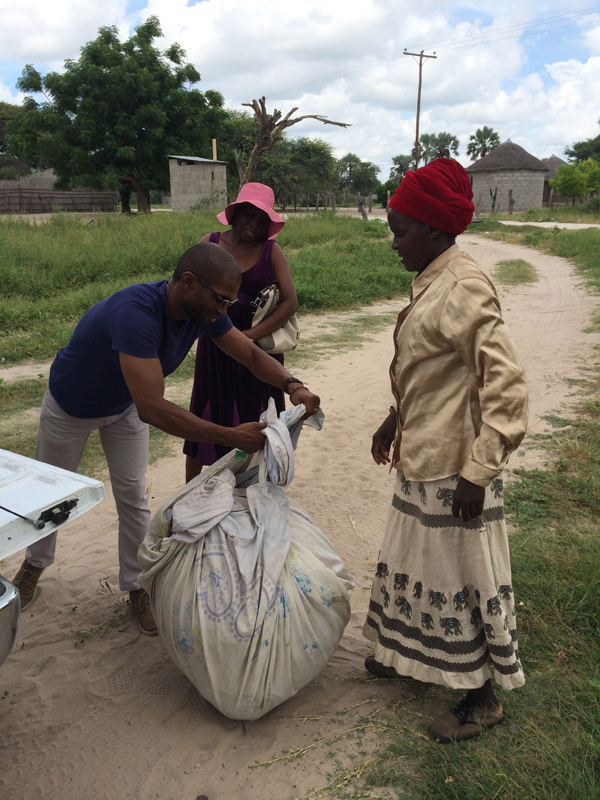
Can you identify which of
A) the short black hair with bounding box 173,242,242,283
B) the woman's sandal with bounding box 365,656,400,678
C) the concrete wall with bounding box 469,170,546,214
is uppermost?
the concrete wall with bounding box 469,170,546,214

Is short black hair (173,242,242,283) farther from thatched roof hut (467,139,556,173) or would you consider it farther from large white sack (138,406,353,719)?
thatched roof hut (467,139,556,173)

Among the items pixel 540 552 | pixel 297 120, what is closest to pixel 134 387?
pixel 540 552

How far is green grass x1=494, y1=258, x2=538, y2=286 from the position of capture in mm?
13078

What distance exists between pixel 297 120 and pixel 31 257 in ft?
30.3

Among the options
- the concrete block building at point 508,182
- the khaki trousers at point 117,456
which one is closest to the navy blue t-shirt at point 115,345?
the khaki trousers at point 117,456

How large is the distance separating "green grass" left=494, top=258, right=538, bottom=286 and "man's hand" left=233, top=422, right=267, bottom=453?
1149 cm

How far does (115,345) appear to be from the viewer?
7.02ft

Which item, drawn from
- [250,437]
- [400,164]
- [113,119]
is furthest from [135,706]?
[400,164]

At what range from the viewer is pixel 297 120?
53.5 ft

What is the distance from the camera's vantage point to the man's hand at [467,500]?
181 centimetres

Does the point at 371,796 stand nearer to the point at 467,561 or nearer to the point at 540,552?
the point at 467,561

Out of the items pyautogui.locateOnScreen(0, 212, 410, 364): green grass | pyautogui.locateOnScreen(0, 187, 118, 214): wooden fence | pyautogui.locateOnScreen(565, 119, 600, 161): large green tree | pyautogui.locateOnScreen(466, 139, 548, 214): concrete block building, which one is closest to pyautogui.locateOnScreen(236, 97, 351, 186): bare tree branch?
pyautogui.locateOnScreen(0, 212, 410, 364): green grass

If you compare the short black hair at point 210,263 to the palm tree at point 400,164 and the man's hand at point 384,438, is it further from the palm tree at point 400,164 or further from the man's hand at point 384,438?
the palm tree at point 400,164

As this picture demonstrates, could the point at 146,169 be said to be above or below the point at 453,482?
above
